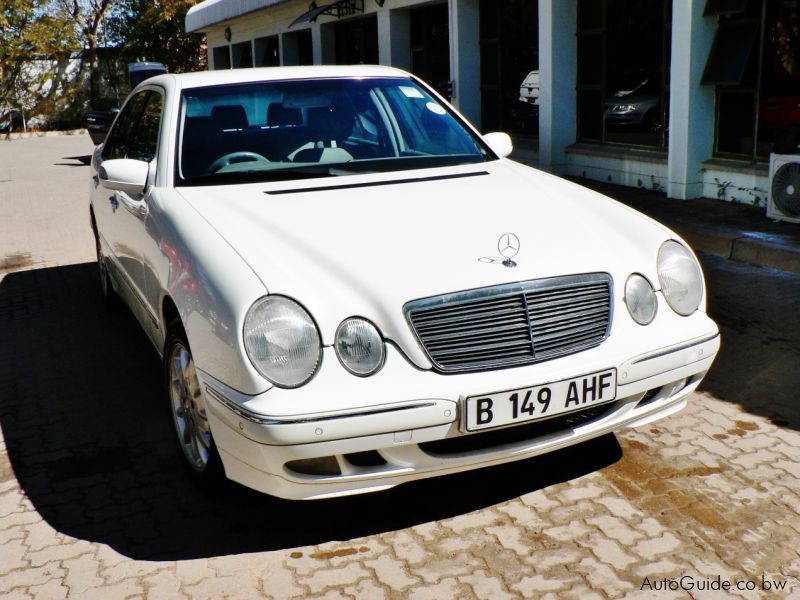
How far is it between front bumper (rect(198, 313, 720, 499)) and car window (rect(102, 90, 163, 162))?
6.14ft

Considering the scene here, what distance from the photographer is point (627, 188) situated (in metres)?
10.5

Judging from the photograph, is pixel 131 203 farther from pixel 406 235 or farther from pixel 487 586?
pixel 487 586

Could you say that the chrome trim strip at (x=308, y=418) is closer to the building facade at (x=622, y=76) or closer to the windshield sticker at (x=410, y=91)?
the windshield sticker at (x=410, y=91)

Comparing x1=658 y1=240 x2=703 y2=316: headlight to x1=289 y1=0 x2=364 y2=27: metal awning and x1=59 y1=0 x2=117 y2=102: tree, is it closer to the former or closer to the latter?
x1=289 y1=0 x2=364 y2=27: metal awning

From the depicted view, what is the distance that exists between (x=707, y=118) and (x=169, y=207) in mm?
7052

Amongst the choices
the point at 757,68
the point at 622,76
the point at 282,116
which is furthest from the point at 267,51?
the point at 282,116

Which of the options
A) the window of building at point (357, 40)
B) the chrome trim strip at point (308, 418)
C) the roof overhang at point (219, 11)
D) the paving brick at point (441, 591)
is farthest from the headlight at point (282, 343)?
the roof overhang at point (219, 11)

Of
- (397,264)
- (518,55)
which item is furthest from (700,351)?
(518,55)

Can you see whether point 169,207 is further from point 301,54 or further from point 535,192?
point 301,54

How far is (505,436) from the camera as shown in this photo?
312 cm

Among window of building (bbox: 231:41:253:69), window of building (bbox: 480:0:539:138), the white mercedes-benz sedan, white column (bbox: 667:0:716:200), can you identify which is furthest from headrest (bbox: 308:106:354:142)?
window of building (bbox: 231:41:253:69)

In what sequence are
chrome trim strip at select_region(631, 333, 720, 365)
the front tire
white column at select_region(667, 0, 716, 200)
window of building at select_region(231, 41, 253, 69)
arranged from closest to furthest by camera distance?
chrome trim strip at select_region(631, 333, 720, 365)
the front tire
white column at select_region(667, 0, 716, 200)
window of building at select_region(231, 41, 253, 69)

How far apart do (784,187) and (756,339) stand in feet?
9.00

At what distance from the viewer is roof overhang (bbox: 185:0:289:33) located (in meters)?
21.2
